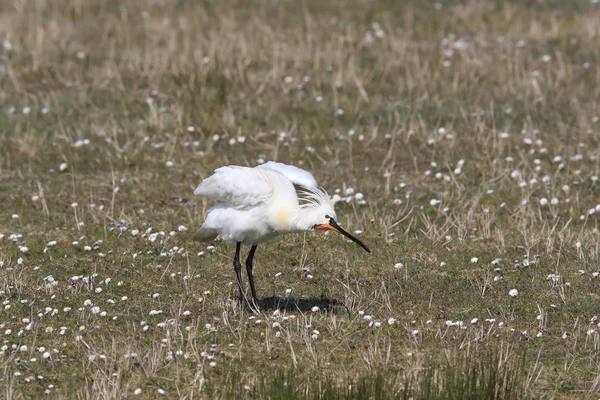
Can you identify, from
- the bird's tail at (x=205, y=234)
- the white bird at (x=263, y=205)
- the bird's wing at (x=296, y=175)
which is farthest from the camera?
the bird's tail at (x=205, y=234)

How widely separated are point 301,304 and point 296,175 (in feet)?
4.14

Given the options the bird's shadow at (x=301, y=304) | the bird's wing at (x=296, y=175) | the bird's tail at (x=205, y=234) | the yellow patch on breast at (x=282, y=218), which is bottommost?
the bird's shadow at (x=301, y=304)

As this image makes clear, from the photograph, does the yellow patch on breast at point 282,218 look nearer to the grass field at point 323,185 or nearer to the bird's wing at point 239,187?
the bird's wing at point 239,187

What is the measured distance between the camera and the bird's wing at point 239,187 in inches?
380

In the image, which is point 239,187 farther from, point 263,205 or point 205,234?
point 205,234

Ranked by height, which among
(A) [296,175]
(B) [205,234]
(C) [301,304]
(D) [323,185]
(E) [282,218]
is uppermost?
(A) [296,175]

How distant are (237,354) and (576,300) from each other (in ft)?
11.5

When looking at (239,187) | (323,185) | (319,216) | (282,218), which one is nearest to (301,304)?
(282,218)

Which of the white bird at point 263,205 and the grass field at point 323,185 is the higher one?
the white bird at point 263,205

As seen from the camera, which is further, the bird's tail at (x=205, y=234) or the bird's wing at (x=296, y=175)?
the bird's tail at (x=205, y=234)

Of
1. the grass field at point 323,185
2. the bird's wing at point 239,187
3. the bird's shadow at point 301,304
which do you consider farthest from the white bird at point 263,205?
the grass field at point 323,185

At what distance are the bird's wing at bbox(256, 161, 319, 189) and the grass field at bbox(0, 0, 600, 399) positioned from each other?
1.13 m

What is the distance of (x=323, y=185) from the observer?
46.6 feet

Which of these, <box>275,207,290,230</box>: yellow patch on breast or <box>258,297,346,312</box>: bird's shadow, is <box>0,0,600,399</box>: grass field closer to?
<box>258,297,346,312</box>: bird's shadow
